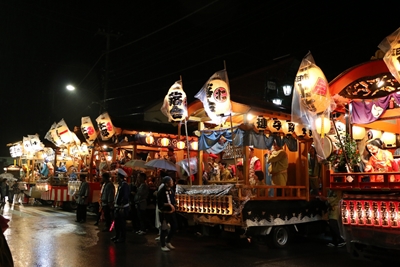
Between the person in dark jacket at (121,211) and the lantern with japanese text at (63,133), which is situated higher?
the lantern with japanese text at (63,133)

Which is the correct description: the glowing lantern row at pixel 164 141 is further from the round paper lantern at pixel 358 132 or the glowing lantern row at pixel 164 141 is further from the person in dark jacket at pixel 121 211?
the round paper lantern at pixel 358 132

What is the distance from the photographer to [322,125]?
33.4ft

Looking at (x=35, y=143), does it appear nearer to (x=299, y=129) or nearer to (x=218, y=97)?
→ (x=218, y=97)

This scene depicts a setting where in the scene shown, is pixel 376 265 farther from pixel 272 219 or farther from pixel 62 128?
pixel 62 128

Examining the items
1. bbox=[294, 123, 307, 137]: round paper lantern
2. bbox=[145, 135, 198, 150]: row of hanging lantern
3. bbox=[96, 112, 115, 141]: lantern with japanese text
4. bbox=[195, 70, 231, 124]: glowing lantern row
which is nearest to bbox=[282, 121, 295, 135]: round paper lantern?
bbox=[294, 123, 307, 137]: round paper lantern

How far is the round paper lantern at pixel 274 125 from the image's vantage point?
41.4 ft

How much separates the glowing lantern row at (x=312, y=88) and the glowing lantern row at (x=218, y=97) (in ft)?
9.00

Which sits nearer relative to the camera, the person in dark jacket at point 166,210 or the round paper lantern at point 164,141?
the person in dark jacket at point 166,210

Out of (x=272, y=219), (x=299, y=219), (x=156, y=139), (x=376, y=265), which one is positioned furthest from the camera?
(x=156, y=139)

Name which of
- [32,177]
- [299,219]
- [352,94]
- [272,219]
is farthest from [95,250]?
[32,177]

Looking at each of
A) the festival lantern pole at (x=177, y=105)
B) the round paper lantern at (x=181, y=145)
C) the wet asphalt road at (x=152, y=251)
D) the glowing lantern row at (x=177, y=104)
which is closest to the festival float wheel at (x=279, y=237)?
the wet asphalt road at (x=152, y=251)

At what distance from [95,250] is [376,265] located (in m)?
7.44

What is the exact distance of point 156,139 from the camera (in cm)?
1967

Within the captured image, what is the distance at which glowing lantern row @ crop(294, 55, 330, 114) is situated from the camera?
9.38m
